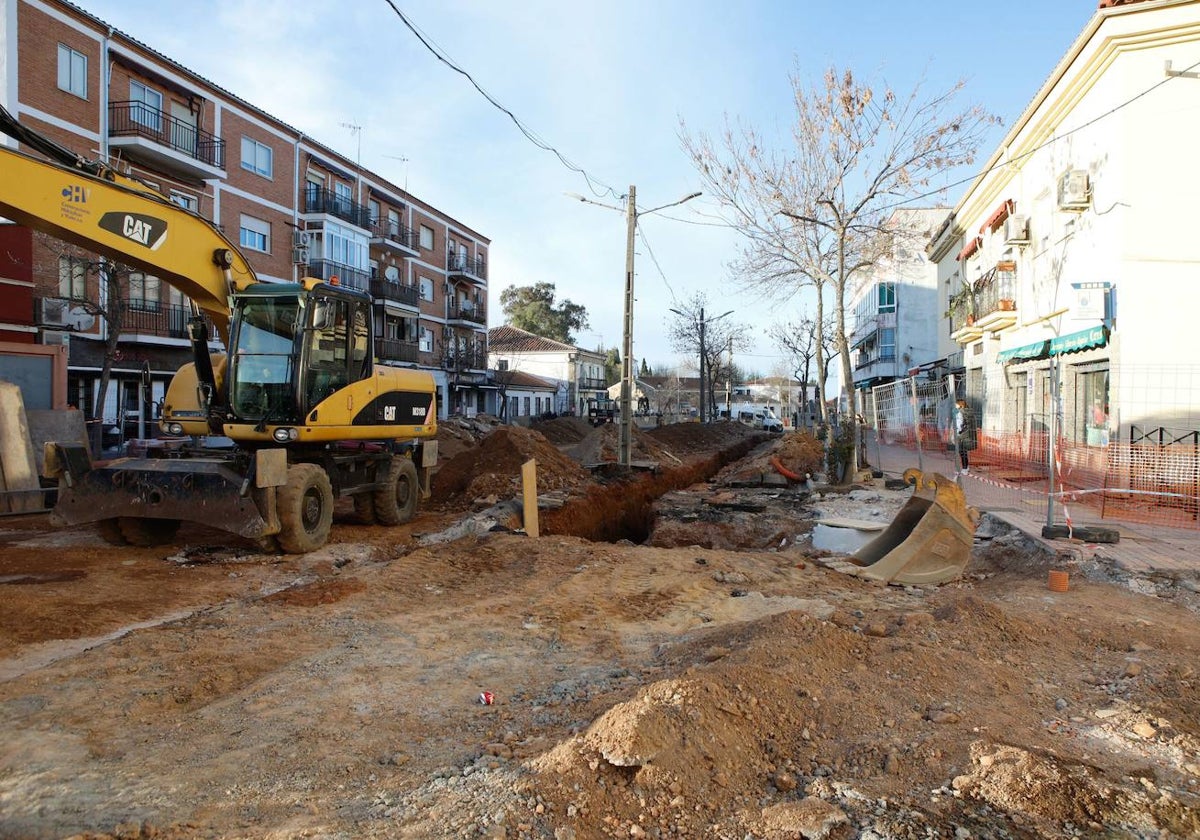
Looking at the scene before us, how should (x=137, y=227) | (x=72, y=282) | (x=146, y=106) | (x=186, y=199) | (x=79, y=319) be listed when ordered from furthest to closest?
(x=186, y=199) < (x=146, y=106) < (x=79, y=319) < (x=72, y=282) < (x=137, y=227)

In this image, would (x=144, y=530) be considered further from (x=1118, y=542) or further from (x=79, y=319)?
(x=79, y=319)

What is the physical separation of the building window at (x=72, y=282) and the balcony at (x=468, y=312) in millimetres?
26802

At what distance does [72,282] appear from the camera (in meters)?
22.4

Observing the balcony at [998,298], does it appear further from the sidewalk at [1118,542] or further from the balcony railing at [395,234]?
the balcony railing at [395,234]

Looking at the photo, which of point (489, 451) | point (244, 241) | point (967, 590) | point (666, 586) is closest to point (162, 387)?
point (244, 241)

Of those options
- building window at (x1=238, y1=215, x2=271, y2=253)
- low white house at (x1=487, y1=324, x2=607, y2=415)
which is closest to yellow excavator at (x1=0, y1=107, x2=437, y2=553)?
building window at (x1=238, y1=215, x2=271, y2=253)

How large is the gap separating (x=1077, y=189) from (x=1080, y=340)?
2.96 m

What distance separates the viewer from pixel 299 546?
9109 mm

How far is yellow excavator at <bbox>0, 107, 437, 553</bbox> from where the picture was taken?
8.09 meters

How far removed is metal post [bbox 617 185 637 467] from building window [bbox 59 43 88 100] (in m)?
16.9

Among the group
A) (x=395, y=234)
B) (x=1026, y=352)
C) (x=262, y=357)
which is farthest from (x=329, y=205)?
(x=1026, y=352)

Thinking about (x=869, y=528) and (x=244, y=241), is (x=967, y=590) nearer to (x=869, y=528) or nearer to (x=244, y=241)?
(x=869, y=528)

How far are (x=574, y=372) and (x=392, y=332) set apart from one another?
25.6 metres

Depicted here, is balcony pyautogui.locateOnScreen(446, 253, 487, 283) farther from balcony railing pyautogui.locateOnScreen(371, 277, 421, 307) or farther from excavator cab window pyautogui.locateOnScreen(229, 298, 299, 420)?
excavator cab window pyautogui.locateOnScreen(229, 298, 299, 420)
